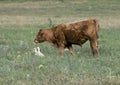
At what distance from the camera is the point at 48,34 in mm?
13516

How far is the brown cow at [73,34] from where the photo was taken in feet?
43.0

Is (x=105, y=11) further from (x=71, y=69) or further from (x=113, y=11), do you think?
(x=71, y=69)

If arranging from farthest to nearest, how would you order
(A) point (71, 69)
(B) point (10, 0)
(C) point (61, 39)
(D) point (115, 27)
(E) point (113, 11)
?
(B) point (10, 0) → (E) point (113, 11) → (D) point (115, 27) → (C) point (61, 39) → (A) point (71, 69)

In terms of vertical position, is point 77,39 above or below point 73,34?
below

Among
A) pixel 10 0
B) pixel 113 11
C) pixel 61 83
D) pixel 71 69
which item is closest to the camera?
pixel 61 83

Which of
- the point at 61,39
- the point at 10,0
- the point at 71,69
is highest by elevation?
the point at 71,69

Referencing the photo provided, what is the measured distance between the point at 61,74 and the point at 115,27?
50.6 ft

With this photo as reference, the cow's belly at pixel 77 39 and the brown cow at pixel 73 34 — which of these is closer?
the brown cow at pixel 73 34

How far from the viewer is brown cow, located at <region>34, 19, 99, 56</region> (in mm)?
13109

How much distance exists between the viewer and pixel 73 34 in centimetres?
1333

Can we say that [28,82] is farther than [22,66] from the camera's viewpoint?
No

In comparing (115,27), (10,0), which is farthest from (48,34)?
(10,0)

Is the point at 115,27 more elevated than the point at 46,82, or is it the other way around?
the point at 46,82

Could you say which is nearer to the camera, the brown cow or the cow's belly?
the brown cow
